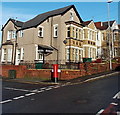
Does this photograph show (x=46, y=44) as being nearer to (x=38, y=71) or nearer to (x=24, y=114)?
(x=38, y=71)

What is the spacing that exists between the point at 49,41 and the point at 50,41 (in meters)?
0.17

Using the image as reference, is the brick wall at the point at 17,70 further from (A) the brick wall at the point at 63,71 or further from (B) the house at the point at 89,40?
(B) the house at the point at 89,40

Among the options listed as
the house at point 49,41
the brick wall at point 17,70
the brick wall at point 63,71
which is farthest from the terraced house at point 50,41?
the brick wall at point 63,71

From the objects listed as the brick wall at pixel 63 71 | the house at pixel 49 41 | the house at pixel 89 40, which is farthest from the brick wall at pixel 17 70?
the house at pixel 89 40

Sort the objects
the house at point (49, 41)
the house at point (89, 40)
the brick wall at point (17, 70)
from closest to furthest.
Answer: the brick wall at point (17, 70), the house at point (49, 41), the house at point (89, 40)

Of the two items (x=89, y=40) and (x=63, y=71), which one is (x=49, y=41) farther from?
(x=63, y=71)

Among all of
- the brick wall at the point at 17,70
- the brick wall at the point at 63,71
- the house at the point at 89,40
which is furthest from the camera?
the house at the point at 89,40

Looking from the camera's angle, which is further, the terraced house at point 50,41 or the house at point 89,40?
the house at point 89,40

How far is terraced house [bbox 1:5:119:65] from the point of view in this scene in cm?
2686

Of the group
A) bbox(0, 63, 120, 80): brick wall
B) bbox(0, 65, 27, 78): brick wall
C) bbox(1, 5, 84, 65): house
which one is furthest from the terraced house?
bbox(0, 63, 120, 80): brick wall

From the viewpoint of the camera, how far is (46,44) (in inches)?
1118

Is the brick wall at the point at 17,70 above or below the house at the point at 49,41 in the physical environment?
below

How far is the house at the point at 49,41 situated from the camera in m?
26.8

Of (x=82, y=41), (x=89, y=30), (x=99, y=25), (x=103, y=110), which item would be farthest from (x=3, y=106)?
(x=99, y=25)
